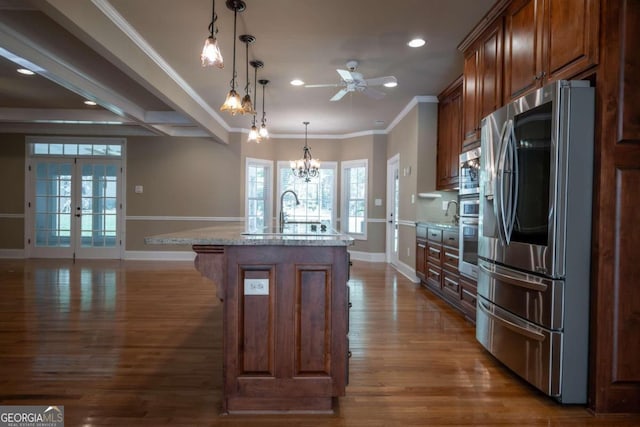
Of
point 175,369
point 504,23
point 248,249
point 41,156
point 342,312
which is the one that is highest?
point 504,23

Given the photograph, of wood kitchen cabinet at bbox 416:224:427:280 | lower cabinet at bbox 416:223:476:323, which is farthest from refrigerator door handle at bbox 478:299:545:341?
wood kitchen cabinet at bbox 416:224:427:280

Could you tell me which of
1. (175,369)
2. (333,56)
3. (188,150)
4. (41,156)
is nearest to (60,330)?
(175,369)

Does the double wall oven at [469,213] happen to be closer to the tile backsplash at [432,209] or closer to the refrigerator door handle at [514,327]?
the refrigerator door handle at [514,327]

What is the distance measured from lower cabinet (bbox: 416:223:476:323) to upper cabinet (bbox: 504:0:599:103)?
1.73 meters

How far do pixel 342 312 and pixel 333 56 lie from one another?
299cm

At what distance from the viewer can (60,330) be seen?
3143mm

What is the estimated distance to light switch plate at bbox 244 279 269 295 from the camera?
1914 mm

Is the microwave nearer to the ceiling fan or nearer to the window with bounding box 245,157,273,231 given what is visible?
the ceiling fan

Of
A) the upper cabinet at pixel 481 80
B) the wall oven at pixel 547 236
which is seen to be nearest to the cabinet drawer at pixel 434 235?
the upper cabinet at pixel 481 80

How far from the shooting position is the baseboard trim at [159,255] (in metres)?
7.27

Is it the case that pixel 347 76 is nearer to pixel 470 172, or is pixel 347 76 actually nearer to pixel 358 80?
pixel 358 80

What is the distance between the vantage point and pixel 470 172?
3428 mm

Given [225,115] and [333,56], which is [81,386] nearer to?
[333,56]

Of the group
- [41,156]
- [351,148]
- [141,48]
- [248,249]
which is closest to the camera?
[248,249]
